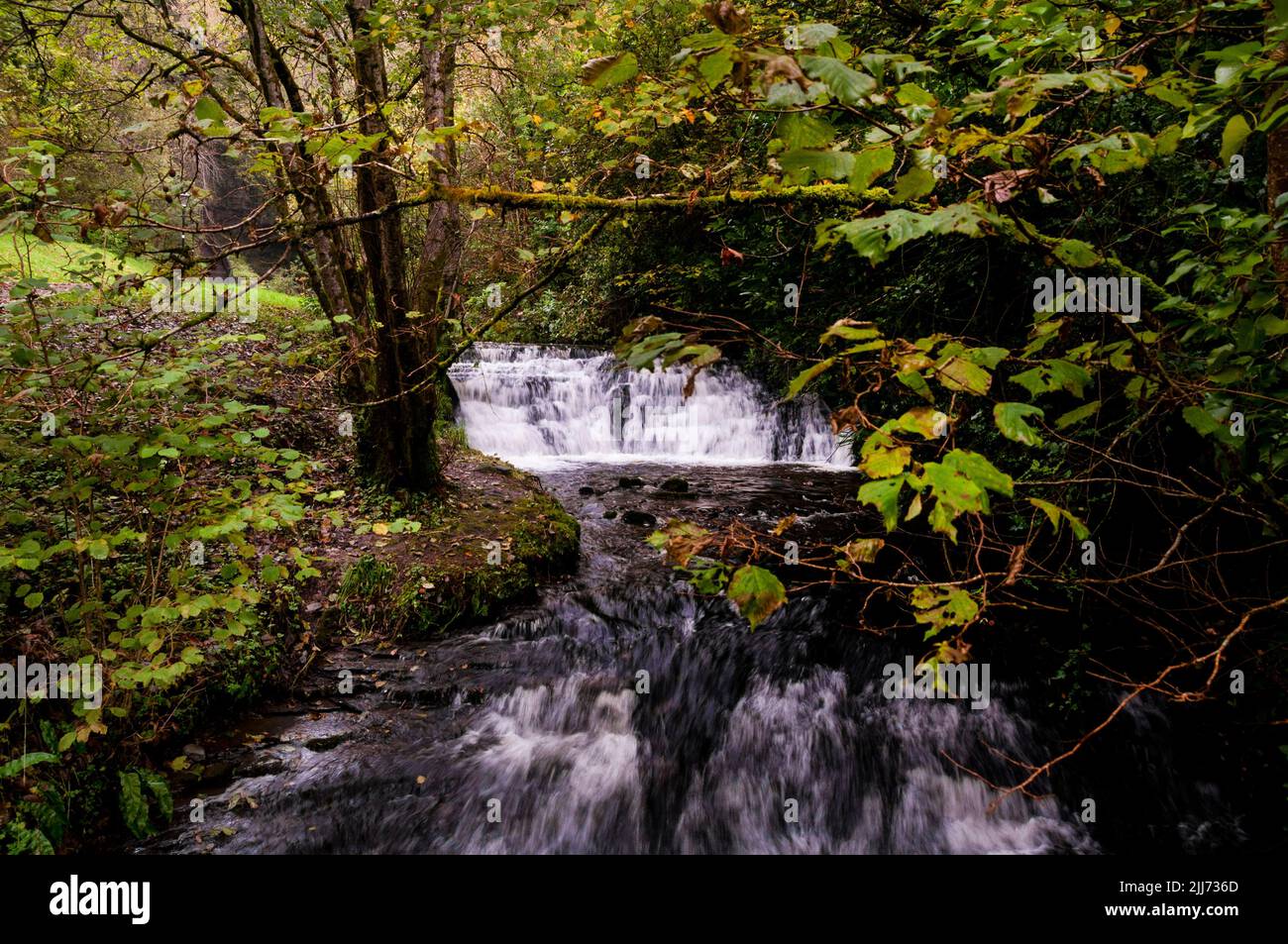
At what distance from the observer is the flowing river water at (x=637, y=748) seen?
416cm

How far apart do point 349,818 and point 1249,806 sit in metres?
5.67

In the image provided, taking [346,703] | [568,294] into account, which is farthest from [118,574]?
[568,294]

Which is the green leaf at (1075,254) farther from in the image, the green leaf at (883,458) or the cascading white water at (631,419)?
the cascading white water at (631,419)

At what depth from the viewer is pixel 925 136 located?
172 centimetres

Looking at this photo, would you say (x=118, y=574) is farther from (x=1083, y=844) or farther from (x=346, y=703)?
(x=1083, y=844)

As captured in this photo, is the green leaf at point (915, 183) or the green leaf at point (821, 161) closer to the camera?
the green leaf at point (821, 161)

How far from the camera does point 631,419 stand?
41.7 feet

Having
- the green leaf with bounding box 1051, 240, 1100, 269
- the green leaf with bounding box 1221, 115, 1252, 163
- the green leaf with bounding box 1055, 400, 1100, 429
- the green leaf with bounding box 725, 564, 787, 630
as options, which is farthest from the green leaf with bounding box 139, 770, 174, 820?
the green leaf with bounding box 1221, 115, 1252, 163

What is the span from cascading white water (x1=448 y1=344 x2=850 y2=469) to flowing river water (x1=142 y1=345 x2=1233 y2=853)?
17.7ft

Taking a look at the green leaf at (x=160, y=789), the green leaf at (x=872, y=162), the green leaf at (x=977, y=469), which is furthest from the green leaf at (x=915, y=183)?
the green leaf at (x=160, y=789)

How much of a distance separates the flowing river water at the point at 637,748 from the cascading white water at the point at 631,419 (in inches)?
213

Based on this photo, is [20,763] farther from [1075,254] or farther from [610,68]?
[1075,254]
